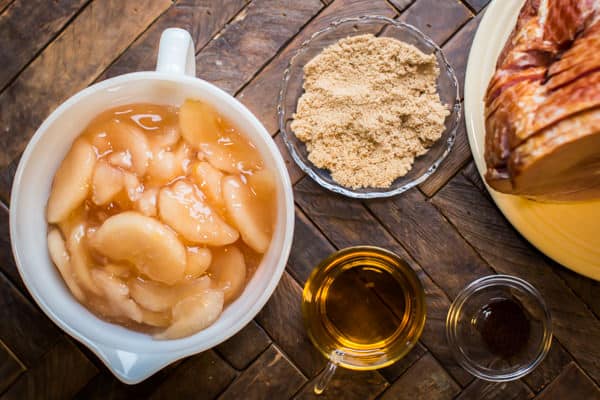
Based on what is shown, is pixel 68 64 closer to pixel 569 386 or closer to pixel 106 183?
pixel 106 183

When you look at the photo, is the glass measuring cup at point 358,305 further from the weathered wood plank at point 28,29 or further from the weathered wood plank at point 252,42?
the weathered wood plank at point 28,29

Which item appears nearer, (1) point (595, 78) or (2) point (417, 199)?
(1) point (595, 78)

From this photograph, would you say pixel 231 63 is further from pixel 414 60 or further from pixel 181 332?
pixel 181 332

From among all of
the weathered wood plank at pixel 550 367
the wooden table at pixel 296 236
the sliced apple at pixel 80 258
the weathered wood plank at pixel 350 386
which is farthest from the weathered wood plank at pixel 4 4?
the weathered wood plank at pixel 550 367

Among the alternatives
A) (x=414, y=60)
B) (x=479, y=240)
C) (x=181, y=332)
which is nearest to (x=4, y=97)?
(x=181, y=332)

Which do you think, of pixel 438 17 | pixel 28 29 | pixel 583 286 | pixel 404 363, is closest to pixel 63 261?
pixel 28 29

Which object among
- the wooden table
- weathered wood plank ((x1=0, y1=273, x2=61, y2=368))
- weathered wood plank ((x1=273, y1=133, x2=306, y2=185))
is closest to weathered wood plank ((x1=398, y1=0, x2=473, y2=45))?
the wooden table

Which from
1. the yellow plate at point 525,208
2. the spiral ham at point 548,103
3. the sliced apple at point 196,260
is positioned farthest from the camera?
the yellow plate at point 525,208
